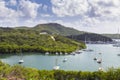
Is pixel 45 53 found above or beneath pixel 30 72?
beneath

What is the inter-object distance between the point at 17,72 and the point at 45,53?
4422 inches

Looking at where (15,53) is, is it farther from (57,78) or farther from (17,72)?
(17,72)

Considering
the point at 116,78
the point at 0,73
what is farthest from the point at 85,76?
the point at 0,73

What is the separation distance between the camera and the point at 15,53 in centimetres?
17500

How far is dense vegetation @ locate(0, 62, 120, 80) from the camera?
5778 centimetres

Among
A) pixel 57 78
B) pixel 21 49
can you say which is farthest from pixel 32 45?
pixel 57 78

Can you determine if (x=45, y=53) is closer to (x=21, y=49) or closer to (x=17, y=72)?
(x=21, y=49)

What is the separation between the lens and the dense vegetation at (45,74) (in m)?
57.8

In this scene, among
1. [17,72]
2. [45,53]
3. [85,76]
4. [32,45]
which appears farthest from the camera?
[32,45]

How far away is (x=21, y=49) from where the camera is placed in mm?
179125

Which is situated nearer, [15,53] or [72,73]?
[72,73]

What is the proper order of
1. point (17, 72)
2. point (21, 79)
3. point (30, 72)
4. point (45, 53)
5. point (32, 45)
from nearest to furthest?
point (21, 79), point (17, 72), point (30, 72), point (45, 53), point (32, 45)

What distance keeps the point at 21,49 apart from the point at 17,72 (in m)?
119

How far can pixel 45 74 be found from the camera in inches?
2847
